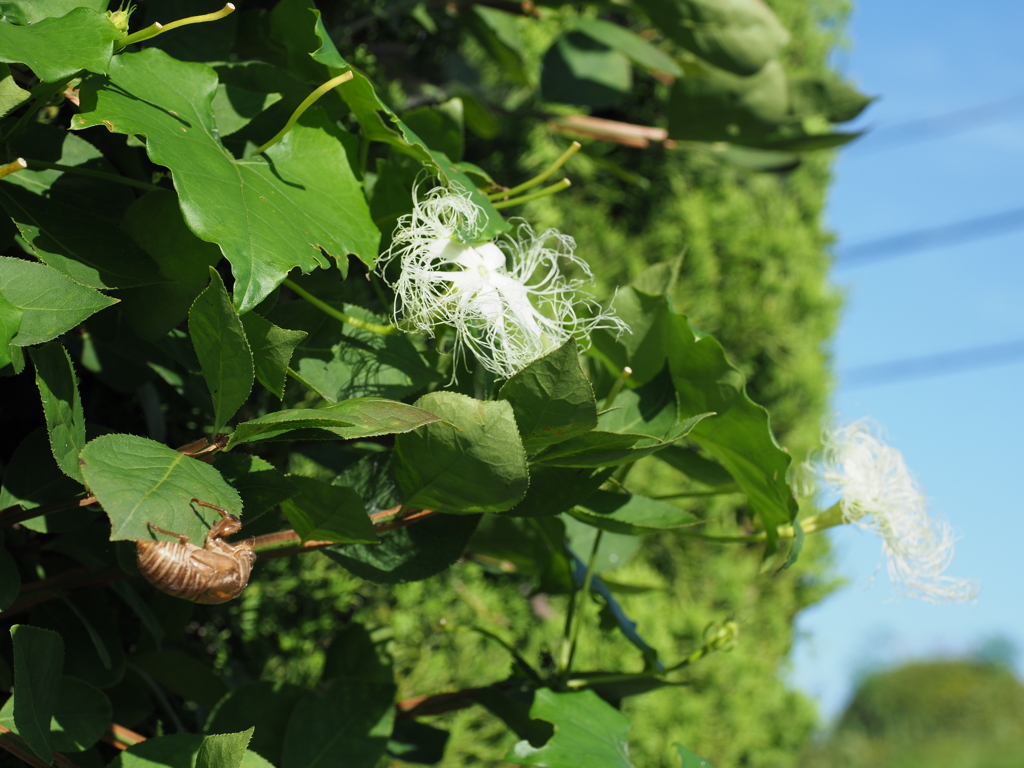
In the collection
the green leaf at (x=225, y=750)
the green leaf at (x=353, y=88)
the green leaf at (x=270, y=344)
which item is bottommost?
the green leaf at (x=225, y=750)

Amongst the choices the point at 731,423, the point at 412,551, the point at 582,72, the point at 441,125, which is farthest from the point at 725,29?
the point at 412,551

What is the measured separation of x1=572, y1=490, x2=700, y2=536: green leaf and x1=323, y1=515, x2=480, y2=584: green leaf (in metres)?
0.08

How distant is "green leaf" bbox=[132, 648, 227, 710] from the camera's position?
2.10 ft

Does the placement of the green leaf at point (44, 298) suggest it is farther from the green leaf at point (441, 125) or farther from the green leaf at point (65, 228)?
the green leaf at point (441, 125)

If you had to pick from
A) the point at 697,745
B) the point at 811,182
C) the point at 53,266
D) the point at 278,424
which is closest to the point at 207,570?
the point at 278,424

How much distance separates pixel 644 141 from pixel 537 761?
84cm

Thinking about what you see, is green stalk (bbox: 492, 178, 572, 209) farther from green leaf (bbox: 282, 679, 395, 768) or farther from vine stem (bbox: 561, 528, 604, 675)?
green leaf (bbox: 282, 679, 395, 768)

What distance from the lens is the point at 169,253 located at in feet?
1.52

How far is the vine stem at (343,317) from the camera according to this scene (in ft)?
1.62

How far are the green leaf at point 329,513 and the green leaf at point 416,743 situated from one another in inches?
13.3

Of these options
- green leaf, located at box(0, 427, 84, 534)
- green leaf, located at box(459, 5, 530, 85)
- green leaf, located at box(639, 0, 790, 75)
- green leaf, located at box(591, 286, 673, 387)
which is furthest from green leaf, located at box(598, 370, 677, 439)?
green leaf, located at box(459, 5, 530, 85)

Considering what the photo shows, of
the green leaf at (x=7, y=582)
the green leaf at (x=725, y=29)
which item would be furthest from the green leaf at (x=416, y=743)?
the green leaf at (x=725, y=29)

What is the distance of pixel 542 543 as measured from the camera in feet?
2.43

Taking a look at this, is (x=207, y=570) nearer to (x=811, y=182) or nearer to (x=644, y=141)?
(x=644, y=141)
